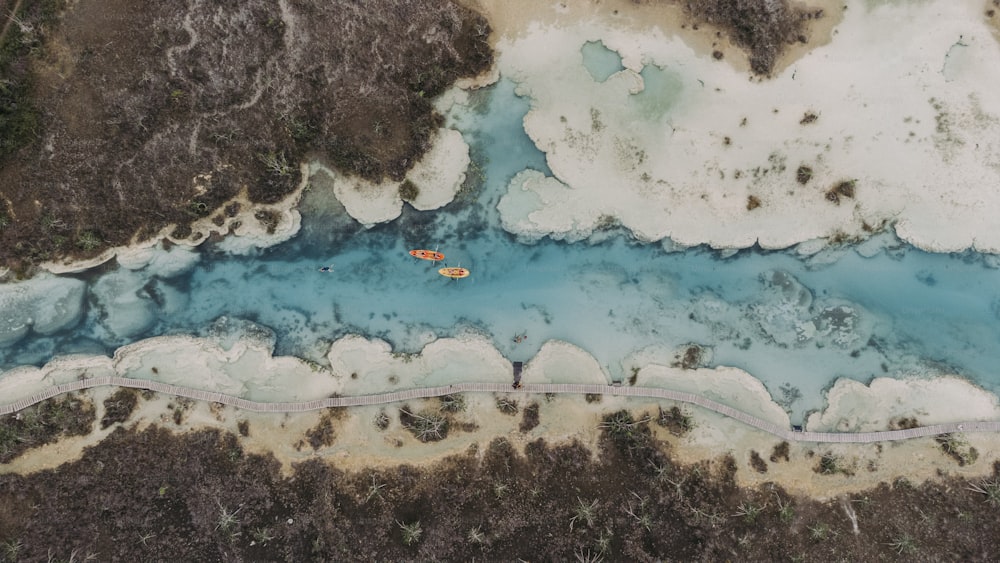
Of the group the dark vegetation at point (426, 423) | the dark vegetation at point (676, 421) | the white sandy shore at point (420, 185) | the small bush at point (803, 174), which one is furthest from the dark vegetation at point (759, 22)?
the dark vegetation at point (426, 423)

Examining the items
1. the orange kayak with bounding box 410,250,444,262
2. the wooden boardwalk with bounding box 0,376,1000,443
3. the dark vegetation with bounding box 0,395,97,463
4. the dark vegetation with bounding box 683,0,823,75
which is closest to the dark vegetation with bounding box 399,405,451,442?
the wooden boardwalk with bounding box 0,376,1000,443

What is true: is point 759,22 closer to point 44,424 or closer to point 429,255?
point 429,255

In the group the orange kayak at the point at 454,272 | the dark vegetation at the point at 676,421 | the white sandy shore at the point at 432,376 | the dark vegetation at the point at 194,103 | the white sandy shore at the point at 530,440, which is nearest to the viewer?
the dark vegetation at the point at 194,103

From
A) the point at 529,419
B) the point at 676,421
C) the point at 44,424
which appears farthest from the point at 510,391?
the point at 44,424

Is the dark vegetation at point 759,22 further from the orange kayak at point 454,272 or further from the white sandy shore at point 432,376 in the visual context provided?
the orange kayak at point 454,272

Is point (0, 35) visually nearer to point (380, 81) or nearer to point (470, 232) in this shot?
point (380, 81)
